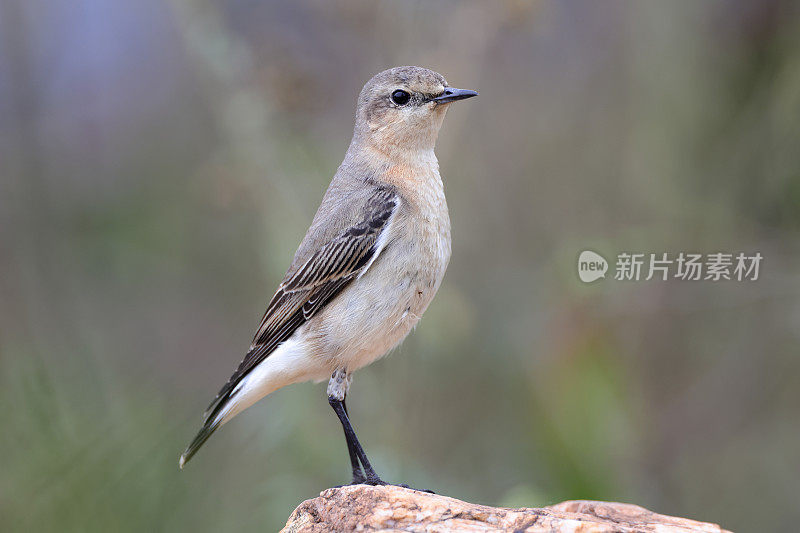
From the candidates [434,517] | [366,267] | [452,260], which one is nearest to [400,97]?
[366,267]

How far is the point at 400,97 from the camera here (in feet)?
16.5

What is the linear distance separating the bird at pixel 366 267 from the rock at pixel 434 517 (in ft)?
2.83

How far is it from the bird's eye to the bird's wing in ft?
1.96

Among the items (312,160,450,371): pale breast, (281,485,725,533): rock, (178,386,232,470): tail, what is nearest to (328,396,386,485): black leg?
(312,160,450,371): pale breast

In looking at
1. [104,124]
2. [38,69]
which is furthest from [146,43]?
[38,69]

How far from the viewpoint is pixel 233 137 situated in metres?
6.03

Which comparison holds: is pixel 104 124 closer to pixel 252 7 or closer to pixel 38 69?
pixel 38 69

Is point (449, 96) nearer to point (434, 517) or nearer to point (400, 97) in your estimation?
point (400, 97)

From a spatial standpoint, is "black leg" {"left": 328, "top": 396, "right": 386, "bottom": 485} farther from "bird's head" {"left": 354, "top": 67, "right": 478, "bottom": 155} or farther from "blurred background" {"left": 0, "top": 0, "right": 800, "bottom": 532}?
"bird's head" {"left": 354, "top": 67, "right": 478, "bottom": 155}

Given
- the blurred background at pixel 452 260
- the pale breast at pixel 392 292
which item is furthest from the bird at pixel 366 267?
the blurred background at pixel 452 260

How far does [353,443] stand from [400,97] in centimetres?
212

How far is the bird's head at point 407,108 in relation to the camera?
4.94 m

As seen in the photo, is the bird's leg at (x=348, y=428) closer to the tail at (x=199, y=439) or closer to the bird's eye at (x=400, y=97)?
the tail at (x=199, y=439)

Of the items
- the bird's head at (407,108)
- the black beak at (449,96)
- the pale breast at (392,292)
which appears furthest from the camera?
the bird's head at (407,108)
